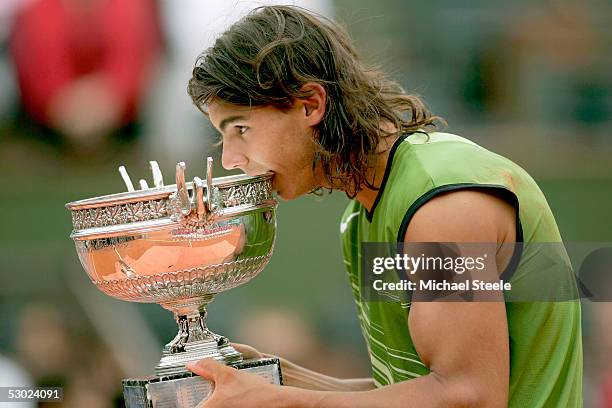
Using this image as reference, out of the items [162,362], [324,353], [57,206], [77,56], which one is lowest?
[162,362]

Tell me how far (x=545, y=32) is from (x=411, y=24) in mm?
505

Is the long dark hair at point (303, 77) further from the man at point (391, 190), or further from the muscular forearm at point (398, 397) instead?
the muscular forearm at point (398, 397)

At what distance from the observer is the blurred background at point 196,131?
4.42 m

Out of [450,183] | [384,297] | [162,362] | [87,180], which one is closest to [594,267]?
[384,297]

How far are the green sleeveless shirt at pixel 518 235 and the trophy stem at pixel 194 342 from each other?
10.9 inches

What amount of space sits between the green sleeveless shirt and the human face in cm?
15

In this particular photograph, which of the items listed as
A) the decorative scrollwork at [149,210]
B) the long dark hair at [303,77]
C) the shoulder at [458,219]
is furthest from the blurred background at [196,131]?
the shoulder at [458,219]

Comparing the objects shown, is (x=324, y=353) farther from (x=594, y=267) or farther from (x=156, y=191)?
(x=156, y=191)

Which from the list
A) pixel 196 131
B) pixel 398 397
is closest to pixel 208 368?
pixel 398 397

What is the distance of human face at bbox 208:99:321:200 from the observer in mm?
1998

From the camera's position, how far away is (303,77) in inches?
79.4

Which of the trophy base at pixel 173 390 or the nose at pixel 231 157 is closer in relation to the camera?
the trophy base at pixel 173 390

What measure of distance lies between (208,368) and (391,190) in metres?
0.39

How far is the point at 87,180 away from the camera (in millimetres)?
4840
